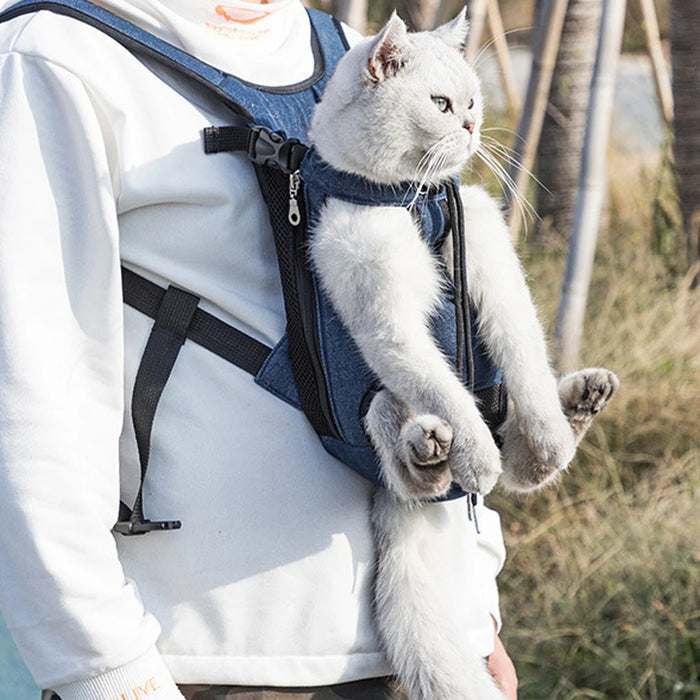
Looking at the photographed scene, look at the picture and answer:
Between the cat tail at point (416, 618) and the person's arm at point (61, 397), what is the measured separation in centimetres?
29

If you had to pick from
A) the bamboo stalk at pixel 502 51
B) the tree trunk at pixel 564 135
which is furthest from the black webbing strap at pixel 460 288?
the tree trunk at pixel 564 135

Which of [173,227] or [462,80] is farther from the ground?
[462,80]

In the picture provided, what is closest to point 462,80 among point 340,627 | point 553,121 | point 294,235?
point 294,235

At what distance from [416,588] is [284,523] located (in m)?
0.20

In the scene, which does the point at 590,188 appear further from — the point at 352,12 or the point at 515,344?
the point at 515,344

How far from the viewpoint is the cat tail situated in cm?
138

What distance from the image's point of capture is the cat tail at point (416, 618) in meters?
1.38

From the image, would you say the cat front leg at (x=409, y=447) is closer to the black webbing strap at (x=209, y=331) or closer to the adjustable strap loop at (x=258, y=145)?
the black webbing strap at (x=209, y=331)

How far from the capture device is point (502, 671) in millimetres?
1575

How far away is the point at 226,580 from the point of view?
4.37ft

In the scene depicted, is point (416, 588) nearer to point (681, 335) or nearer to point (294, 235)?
point (294, 235)

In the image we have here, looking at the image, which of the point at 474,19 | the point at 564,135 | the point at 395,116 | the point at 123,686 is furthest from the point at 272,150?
the point at 564,135

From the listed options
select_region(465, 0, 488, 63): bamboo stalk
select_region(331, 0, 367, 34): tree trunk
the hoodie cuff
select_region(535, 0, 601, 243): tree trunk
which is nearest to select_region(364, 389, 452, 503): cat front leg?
the hoodie cuff

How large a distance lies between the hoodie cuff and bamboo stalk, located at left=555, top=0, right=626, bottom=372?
2.93 meters
